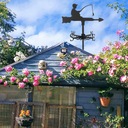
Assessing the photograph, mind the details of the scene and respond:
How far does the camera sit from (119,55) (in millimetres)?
8328

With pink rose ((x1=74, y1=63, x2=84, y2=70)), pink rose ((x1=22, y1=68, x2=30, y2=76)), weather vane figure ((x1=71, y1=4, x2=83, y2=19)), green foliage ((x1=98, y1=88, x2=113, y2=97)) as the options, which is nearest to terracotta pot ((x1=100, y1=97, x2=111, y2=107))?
green foliage ((x1=98, y1=88, x2=113, y2=97))

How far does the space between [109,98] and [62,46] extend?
7.84 feet

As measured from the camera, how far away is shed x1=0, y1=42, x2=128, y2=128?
8500 mm

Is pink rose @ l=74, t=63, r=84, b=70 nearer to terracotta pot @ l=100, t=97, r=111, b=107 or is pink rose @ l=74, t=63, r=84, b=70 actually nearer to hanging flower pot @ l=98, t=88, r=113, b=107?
hanging flower pot @ l=98, t=88, r=113, b=107

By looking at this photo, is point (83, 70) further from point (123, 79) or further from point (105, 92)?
point (123, 79)

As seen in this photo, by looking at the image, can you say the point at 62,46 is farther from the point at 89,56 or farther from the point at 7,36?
the point at 7,36

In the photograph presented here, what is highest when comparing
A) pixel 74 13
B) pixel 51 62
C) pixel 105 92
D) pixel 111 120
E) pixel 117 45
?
pixel 74 13

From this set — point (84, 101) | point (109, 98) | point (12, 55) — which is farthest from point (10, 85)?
point (12, 55)

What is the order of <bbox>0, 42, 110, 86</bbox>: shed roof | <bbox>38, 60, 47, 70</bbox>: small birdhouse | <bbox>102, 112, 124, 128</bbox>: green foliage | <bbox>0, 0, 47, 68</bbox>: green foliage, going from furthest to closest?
<bbox>0, 0, 47, 68</bbox>: green foliage, <bbox>38, 60, 47, 70</bbox>: small birdhouse, <bbox>0, 42, 110, 86</bbox>: shed roof, <bbox>102, 112, 124, 128</bbox>: green foliage

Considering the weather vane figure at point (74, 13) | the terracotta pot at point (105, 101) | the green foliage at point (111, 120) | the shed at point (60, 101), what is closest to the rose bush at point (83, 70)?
the shed at point (60, 101)

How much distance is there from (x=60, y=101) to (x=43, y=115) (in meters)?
0.75

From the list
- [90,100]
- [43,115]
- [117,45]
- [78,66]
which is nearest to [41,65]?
[78,66]

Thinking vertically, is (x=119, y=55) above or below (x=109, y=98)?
above

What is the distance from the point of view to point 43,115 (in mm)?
8414
